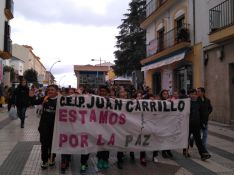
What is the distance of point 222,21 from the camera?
17.1m

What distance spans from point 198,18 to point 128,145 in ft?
42.7

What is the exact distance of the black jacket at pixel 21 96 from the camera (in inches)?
554

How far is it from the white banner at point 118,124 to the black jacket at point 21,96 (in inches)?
251

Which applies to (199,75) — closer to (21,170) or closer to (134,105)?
(134,105)

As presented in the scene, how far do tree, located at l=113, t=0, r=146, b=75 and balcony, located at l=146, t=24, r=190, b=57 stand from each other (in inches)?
615

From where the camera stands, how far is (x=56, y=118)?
797 centimetres

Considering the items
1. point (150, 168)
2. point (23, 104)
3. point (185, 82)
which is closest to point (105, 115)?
point (150, 168)

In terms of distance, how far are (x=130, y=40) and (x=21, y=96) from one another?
3188 centimetres

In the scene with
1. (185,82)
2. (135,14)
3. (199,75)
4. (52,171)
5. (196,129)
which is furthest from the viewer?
(135,14)

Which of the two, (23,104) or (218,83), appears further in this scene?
(218,83)

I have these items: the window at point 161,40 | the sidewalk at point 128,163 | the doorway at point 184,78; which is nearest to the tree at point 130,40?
Answer: the window at point 161,40

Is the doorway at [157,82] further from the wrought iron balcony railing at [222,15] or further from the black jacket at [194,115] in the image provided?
the black jacket at [194,115]

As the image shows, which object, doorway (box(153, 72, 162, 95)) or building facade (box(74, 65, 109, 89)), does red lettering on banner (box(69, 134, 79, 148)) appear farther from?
building facade (box(74, 65, 109, 89))

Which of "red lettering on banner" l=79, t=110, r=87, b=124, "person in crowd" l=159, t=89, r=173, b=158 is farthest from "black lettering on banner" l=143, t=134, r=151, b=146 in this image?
"red lettering on banner" l=79, t=110, r=87, b=124
